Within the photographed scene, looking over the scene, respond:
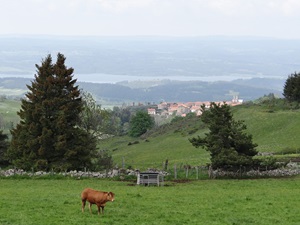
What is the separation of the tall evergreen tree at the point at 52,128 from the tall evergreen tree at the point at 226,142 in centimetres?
1139

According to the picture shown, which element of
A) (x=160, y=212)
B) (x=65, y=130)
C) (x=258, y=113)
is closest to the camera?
(x=160, y=212)

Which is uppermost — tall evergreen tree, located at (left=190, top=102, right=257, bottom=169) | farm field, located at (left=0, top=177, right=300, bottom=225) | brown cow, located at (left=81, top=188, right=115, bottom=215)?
tall evergreen tree, located at (left=190, top=102, right=257, bottom=169)

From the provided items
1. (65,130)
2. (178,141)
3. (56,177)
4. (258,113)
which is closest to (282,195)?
(56,177)

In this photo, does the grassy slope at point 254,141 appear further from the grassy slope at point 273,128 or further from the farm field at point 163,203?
the farm field at point 163,203

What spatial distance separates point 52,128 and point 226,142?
52.9 ft

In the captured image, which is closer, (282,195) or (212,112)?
(282,195)

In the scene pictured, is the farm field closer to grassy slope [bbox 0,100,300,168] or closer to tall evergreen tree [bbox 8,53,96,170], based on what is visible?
tall evergreen tree [bbox 8,53,96,170]

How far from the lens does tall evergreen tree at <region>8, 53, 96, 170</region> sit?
44250 mm

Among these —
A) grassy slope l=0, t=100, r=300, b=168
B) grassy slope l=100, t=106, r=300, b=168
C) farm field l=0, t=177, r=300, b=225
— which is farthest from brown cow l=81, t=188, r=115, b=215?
grassy slope l=100, t=106, r=300, b=168

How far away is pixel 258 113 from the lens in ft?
285

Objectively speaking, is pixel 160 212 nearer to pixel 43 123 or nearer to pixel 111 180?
pixel 111 180

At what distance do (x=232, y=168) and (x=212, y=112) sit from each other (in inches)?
202

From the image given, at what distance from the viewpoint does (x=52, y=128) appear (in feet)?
148

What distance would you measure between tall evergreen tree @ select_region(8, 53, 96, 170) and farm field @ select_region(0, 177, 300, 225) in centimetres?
700
